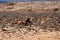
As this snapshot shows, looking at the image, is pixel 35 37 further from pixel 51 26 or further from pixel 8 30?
pixel 51 26

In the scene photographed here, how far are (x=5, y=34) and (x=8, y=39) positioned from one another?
81 centimetres

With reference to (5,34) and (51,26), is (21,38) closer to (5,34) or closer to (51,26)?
(5,34)

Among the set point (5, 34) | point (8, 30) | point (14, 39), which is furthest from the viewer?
point (8, 30)

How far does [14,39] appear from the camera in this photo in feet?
30.8

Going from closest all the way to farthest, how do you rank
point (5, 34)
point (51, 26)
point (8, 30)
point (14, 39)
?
point (14, 39), point (5, 34), point (8, 30), point (51, 26)

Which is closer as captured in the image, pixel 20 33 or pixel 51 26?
pixel 20 33

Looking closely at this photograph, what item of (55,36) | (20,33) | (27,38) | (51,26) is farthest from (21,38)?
(51,26)

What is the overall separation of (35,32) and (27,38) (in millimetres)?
1421

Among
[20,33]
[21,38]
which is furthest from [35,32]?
[21,38]

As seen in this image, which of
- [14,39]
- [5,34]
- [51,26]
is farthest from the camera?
[51,26]

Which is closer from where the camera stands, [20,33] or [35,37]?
[35,37]

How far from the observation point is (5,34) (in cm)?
1015

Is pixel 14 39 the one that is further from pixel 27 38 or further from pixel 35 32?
pixel 35 32

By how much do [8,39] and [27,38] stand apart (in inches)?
34.1
